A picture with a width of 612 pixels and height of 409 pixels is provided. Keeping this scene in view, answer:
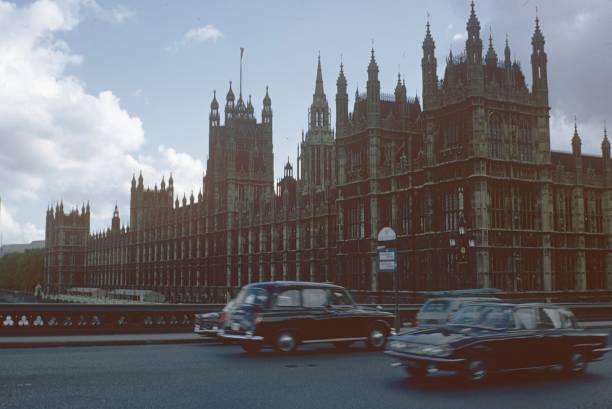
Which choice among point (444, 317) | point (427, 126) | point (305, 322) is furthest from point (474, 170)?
point (305, 322)

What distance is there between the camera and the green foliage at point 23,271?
165750 millimetres

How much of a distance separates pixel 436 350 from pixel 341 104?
128 ft

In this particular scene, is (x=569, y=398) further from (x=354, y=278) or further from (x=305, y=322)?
(x=354, y=278)

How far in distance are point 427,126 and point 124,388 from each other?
3185 cm

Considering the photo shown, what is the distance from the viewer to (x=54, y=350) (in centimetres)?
1683

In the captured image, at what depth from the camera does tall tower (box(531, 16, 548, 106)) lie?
129 ft

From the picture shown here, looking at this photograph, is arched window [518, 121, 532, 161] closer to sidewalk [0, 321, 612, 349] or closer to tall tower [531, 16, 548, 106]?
tall tower [531, 16, 548, 106]

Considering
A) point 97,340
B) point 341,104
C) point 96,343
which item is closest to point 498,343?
point 96,343

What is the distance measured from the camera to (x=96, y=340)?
18.8m

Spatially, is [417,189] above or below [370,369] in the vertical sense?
above

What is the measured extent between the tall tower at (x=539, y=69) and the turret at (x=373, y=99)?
34.4 ft

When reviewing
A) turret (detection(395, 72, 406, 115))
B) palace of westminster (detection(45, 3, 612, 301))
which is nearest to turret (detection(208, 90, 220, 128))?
palace of westminster (detection(45, 3, 612, 301))

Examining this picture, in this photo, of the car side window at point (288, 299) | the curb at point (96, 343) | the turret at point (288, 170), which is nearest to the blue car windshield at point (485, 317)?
the car side window at point (288, 299)

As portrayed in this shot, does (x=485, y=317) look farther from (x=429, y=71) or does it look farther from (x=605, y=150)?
(x=605, y=150)
